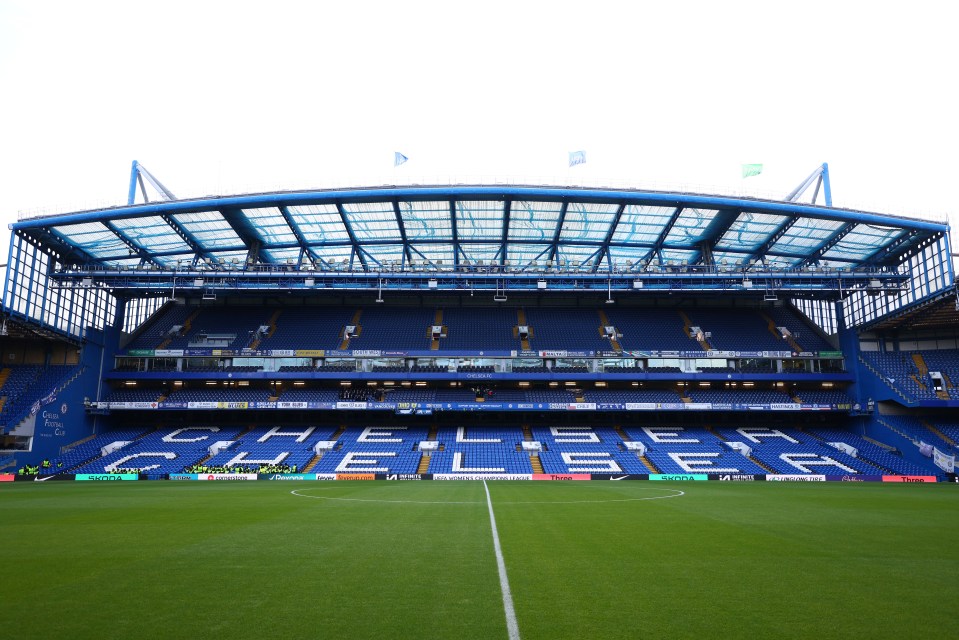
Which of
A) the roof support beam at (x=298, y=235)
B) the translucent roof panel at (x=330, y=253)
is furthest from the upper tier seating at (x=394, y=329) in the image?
the roof support beam at (x=298, y=235)

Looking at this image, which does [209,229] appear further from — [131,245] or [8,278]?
[8,278]

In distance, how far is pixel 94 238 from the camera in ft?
159

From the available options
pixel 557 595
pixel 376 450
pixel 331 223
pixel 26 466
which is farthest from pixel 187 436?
pixel 557 595

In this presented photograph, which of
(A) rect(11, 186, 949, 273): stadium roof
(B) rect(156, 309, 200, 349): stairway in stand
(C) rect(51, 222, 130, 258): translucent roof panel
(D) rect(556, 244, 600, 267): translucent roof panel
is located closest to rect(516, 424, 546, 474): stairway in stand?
(A) rect(11, 186, 949, 273): stadium roof

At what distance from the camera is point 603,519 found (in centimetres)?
1634

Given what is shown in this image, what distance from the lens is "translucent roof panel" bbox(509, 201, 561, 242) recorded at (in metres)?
46.5

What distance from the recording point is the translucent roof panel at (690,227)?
47344mm

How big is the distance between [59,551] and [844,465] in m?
50.0

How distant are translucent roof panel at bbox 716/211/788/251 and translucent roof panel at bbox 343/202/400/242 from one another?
1100 inches

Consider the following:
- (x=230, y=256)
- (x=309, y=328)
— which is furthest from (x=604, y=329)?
(x=230, y=256)

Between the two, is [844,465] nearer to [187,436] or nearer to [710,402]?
[710,402]

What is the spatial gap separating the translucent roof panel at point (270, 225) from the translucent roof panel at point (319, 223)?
112 centimetres

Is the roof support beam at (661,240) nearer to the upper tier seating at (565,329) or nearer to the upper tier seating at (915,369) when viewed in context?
the upper tier seating at (565,329)

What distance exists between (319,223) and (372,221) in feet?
14.3
